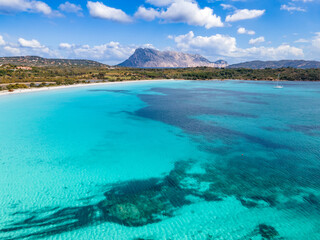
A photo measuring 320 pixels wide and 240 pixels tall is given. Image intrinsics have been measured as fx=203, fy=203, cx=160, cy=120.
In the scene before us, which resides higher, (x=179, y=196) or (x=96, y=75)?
(x=96, y=75)

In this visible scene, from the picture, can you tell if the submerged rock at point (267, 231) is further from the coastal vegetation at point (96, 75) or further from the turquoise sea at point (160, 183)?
the coastal vegetation at point (96, 75)

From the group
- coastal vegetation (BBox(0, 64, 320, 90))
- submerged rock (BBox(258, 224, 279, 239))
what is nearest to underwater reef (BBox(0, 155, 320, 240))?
submerged rock (BBox(258, 224, 279, 239))

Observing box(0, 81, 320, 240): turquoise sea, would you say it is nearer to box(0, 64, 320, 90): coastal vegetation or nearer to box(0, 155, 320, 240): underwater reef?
box(0, 155, 320, 240): underwater reef

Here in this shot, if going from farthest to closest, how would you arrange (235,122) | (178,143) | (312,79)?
(312,79) < (235,122) < (178,143)

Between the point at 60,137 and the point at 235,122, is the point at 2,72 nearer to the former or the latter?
the point at 60,137

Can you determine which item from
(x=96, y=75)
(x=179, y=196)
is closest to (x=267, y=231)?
(x=179, y=196)

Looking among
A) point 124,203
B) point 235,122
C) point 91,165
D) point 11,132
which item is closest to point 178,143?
point 91,165

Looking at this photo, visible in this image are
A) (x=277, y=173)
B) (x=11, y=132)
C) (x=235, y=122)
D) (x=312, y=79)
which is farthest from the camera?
(x=312, y=79)

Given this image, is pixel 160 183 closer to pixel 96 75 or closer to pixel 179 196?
pixel 179 196
